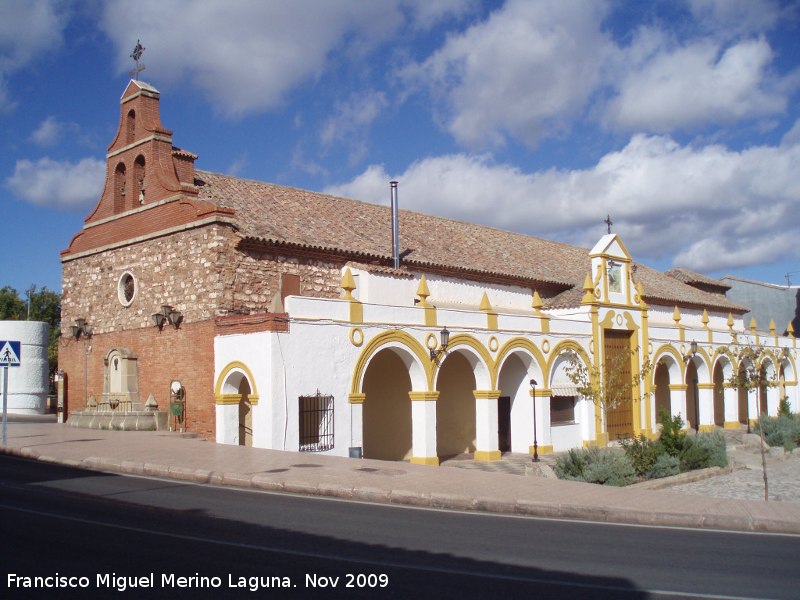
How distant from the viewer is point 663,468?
18219mm

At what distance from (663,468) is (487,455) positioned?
6.42 metres

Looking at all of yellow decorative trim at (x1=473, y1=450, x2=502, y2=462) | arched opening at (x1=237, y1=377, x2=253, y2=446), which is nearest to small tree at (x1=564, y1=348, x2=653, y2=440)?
yellow decorative trim at (x1=473, y1=450, x2=502, y2=462)

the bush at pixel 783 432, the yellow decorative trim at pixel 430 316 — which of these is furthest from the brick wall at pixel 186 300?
the bush at pixel 783 432

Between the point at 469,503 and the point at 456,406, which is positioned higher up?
the point at 456,406

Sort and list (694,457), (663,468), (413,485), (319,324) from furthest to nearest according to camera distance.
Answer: (694,457) < (319,324) < (663,468) < (413,485)

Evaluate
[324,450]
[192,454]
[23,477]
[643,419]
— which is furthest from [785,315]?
[23,477]

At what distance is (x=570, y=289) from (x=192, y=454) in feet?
64.9

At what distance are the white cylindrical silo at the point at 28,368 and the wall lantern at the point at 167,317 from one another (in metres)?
17.0

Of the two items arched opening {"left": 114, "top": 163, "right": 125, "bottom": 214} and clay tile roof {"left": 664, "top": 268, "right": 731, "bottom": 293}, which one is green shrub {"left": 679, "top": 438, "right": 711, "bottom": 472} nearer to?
arched opening {"left": 114, "top": 163, "right": 125, "bottom": 214}

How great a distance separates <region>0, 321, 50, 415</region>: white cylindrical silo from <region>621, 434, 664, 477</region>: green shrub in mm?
28217

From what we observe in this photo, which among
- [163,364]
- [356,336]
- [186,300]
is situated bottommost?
[163,364]

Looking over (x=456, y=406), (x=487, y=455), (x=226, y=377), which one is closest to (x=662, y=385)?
(x=456, y=406)

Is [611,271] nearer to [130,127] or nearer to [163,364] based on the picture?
[163,364]

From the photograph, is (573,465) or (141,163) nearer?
(573,465)
